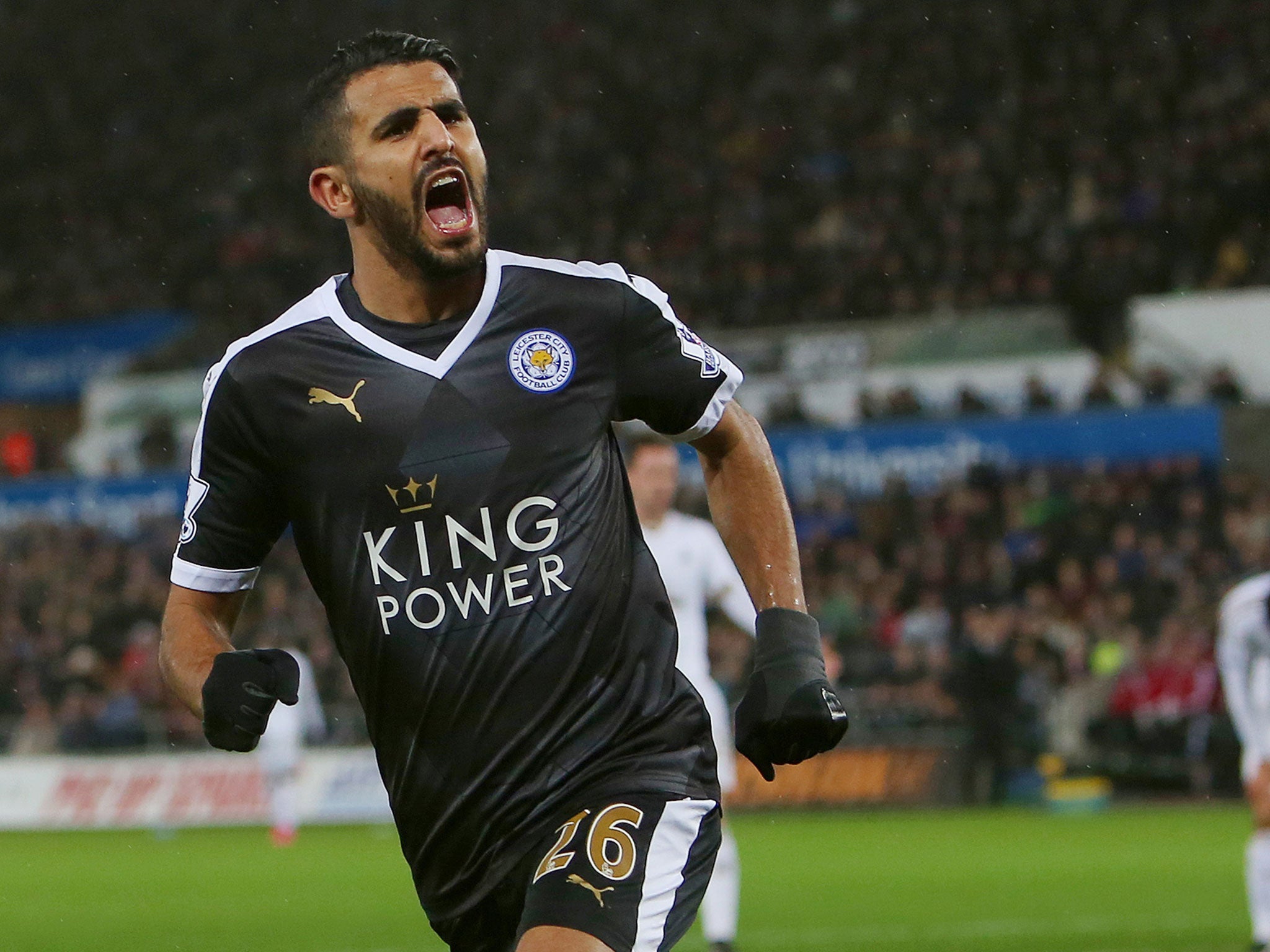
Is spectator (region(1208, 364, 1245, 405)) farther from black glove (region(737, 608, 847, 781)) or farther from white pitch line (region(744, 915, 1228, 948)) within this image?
black glove (region(737, 608, 847, 781))

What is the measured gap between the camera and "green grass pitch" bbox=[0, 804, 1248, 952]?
1077 centimetres

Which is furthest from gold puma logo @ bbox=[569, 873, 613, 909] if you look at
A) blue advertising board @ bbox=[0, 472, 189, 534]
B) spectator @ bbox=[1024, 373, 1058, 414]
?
blue advertising board @ bbox=[0, 472, 189, 534]

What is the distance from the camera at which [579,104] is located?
106ft

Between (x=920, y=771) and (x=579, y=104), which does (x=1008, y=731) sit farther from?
(x=579, y=104)

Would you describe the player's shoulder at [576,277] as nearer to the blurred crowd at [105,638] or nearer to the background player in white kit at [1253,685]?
the background player in white kit at [1253,685]

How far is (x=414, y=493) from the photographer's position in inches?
150

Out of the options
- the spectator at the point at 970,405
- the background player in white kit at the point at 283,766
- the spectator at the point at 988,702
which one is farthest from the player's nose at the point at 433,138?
the spectator at the point at 970,405

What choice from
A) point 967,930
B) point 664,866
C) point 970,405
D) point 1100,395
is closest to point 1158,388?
point 1100,395

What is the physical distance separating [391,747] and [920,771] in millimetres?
16865

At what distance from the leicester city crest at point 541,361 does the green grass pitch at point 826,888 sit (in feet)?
21.6

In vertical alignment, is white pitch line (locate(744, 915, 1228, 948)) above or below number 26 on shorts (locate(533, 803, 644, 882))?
below

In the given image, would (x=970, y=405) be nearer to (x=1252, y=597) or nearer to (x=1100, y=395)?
(x=1100, y=395)

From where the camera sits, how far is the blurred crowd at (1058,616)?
1942cm

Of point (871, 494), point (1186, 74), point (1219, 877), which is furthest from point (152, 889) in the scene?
point (1186, 74)
